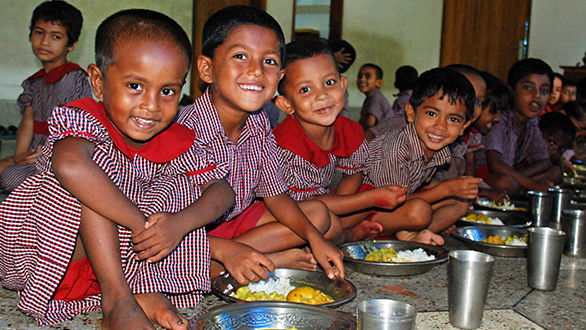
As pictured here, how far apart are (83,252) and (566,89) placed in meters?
7.31

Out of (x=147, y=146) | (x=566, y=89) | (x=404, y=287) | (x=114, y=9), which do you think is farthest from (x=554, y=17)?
(x=147, y=146)

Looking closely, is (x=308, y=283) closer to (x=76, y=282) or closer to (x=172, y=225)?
(x=172, y=225)

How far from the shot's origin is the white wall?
29.1 ft

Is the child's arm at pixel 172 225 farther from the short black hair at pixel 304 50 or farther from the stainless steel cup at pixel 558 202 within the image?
the stainless steel cup at pixel 558 202

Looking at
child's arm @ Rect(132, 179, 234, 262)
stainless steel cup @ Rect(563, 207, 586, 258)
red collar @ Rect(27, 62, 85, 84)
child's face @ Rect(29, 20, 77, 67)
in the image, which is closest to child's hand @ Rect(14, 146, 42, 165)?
red collar @ Rect(27, 62, 85, 84)

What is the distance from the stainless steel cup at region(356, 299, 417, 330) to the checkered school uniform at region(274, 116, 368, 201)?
1.32m

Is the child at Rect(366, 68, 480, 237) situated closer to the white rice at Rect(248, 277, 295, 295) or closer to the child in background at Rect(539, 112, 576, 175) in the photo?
the white rice at Rect(248, 277, 295, 295)

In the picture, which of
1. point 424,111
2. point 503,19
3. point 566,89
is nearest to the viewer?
point 424,111

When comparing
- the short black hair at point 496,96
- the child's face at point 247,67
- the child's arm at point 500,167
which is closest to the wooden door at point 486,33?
the short black hair at point 496,96

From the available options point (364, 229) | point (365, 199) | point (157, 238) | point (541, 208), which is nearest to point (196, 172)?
point (157, 238)

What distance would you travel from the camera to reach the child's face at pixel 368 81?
7.00 meters

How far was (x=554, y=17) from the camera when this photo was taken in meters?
8.92

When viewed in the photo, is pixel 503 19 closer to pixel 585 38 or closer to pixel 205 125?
pixel 585 38

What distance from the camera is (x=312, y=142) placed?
270 centimetres
